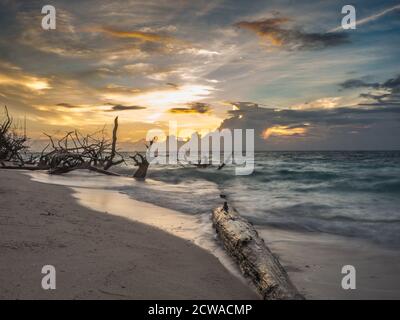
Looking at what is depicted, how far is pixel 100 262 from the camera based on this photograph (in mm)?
3893

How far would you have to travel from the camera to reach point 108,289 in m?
3.23

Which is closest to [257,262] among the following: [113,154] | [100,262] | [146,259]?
[146,259]

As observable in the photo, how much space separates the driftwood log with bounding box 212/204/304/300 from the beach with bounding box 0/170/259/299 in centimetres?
20

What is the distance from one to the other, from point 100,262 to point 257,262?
2053 millimetres

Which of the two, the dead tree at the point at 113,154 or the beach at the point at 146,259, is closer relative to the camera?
the beach at the point at 146,259

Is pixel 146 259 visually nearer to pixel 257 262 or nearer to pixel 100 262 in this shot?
pixel 100 262

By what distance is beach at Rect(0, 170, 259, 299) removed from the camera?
10.4 ft

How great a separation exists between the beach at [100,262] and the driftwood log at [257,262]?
20 cm

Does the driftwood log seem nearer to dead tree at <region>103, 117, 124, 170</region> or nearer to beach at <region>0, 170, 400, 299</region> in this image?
beach at <region>0, 170, 400, 299</region>

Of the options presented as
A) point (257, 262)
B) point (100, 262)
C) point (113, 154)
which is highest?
point (113, 154)

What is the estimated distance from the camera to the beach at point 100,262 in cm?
317

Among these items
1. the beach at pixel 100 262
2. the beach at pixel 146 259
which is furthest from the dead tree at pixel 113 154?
the beach at pixel 100 262

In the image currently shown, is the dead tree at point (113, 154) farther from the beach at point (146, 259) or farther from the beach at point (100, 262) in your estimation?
the beach at point (100, 262)
